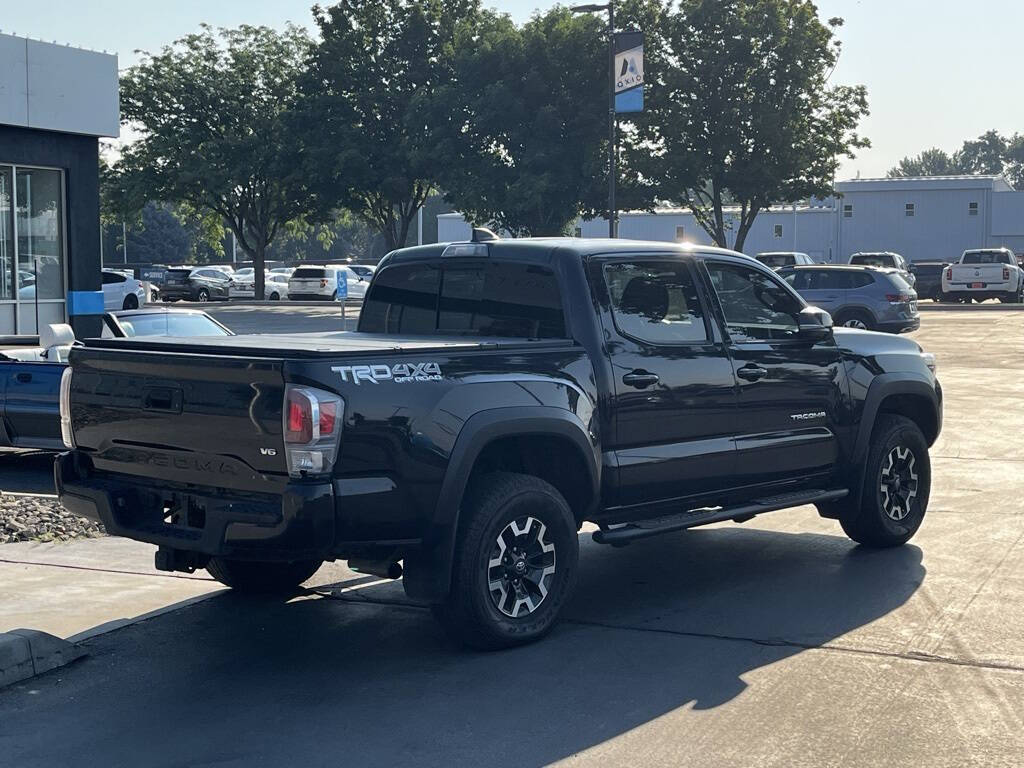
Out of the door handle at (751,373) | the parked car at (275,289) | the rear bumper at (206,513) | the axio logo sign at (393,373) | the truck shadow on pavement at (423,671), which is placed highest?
the parked car at (275,289)

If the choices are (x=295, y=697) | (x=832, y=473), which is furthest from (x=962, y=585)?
(x=295, y=697)

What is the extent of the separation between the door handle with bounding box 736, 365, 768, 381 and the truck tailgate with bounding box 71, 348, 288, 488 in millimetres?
2903

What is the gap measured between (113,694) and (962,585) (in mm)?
4522

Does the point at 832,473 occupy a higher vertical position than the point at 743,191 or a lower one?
lower

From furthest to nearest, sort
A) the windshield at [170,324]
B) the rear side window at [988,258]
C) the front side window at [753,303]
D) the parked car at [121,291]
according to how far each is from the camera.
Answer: the rear side window at [988,258]
the parked car at [121,291]
the windshield at [170,324]
the front side window at [753,303]

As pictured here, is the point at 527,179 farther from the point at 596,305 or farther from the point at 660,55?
the point at 596,305

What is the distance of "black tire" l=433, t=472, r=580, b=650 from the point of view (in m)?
6.07

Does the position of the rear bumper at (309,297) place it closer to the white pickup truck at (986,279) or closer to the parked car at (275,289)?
the parked car at (275,289)

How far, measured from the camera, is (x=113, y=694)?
571 cm

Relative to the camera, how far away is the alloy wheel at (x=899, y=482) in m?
8.46

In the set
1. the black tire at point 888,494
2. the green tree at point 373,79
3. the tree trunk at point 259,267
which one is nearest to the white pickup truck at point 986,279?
the green tree at point 373,79

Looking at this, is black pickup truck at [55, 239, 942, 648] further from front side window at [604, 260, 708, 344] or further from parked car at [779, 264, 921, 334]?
parked car at [779, 264, 921, 334]

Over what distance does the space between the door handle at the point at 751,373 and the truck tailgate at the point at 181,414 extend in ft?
9.52

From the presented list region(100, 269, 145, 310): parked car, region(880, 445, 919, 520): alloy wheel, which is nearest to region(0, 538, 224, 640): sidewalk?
region(880, 445, 919, 520): alloy wheel
